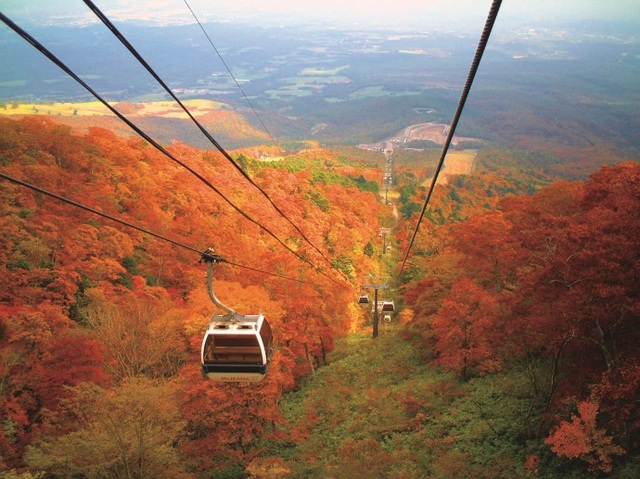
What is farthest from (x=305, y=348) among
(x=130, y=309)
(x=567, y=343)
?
(x=567, y=343)

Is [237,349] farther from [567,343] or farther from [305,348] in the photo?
[305,348]

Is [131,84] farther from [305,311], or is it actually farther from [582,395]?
[582,395]

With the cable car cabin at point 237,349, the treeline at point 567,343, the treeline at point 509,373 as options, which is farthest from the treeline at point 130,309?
the treeline at point 567,343

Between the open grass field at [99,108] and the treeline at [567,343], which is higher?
the open grass field at [99,108]

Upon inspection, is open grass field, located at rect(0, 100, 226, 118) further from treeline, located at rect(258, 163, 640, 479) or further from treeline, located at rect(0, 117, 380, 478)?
treeline, located at rect(258, 163, 640, 479)

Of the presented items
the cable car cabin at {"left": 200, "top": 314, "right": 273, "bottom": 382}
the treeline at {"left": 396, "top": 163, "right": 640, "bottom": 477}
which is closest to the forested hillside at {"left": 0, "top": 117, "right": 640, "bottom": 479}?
the treeline at {"left": 396, "top": 163, "right": 640, "bottom": 477}

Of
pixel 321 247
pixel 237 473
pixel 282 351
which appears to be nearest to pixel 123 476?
pixel 237 473

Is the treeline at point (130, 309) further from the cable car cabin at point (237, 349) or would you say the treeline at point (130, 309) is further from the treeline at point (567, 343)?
the treeline at point (567, 343)
